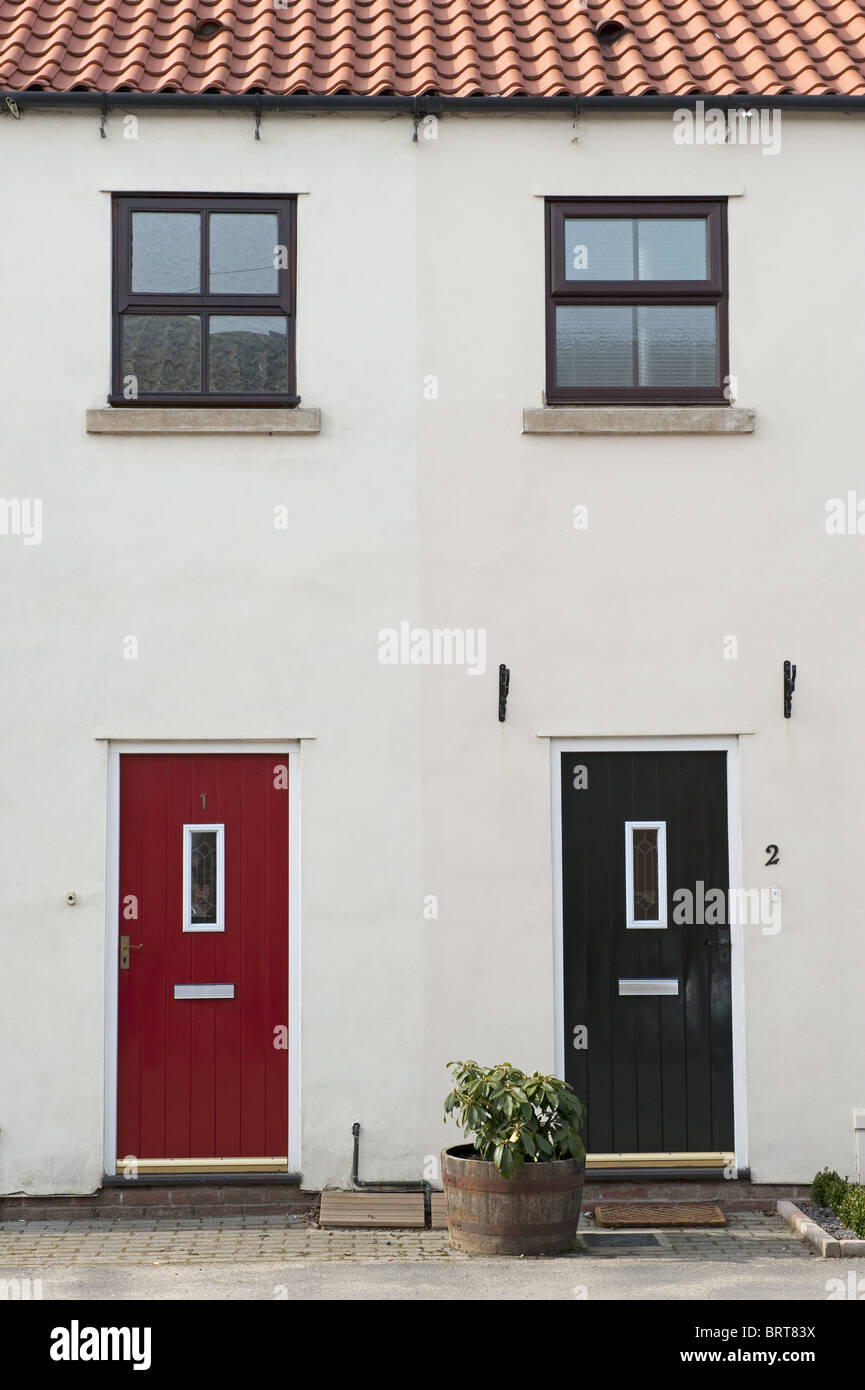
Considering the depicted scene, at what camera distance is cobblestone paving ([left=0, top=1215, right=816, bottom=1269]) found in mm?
8438

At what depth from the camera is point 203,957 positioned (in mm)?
9656

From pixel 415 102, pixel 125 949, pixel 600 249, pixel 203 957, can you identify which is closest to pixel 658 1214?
pixel 203 957

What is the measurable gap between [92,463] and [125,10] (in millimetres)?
3395

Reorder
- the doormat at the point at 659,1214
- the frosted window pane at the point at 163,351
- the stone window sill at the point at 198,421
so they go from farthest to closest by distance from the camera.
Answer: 1. the frosted window pane at the point at 163,351
2. the stone window sill at the point at 198,421
3. the doormat at the point at 659,1214

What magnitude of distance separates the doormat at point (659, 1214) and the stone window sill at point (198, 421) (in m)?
4.95

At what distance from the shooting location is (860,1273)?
8.16m

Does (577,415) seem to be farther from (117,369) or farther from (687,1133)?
(687,1133)

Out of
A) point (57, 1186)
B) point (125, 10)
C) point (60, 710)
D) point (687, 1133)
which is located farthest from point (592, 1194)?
point (125, 10)

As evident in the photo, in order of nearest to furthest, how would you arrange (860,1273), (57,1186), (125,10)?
(860,1273) < (57,1186) < (125,10)

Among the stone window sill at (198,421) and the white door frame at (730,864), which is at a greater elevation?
the stone window sill at (198,421)

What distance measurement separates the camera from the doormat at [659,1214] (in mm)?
9156

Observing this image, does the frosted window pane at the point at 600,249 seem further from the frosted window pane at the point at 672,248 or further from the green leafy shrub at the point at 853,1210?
the green leafy shrub at the point at 853,1210

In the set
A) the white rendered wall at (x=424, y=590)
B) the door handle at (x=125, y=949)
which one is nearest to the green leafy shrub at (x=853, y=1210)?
the white rendered wall at (x=424, y=590)

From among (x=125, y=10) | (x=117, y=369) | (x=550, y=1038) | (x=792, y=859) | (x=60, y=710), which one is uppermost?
(x=125, y=10)
